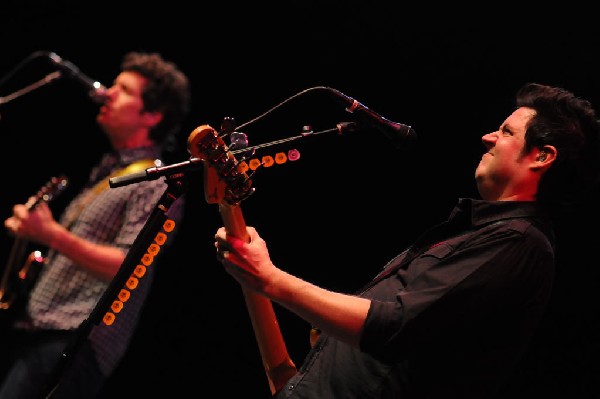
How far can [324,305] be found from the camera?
1.61 m

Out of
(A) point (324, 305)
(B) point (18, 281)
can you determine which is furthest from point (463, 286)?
(B) point (18, 281)

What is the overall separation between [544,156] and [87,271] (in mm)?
1673

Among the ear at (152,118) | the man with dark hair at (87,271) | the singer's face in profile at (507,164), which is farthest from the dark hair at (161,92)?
the singer's face in profile at (507,164)

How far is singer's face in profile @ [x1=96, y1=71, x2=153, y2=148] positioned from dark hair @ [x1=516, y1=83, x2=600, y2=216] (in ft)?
5.94

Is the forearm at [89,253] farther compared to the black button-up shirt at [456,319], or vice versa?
the forearm at [89,253]

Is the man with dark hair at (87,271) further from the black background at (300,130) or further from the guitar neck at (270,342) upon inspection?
the guitar neck at (270,342)

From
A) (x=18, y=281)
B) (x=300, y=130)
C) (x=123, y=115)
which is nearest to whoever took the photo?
(x=18, y=281)

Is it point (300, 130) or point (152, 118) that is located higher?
point (152, 118)

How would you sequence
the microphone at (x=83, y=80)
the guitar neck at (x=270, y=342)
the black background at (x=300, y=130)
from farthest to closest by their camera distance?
the black background at (x=300, y=130) < the microphone at (x=83, y=80) < the guitar neck at (x=270, y=342)

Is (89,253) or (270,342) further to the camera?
(89,253)

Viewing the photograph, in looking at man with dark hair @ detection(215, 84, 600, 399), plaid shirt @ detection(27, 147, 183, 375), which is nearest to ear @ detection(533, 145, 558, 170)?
man with dark hair @ detection(215, 84, 600, 399)

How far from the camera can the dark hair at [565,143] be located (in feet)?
6.23

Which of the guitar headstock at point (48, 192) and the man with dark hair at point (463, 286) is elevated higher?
the guitar headstock at point (48, 192)

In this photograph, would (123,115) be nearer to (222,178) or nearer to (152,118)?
(152,118)
